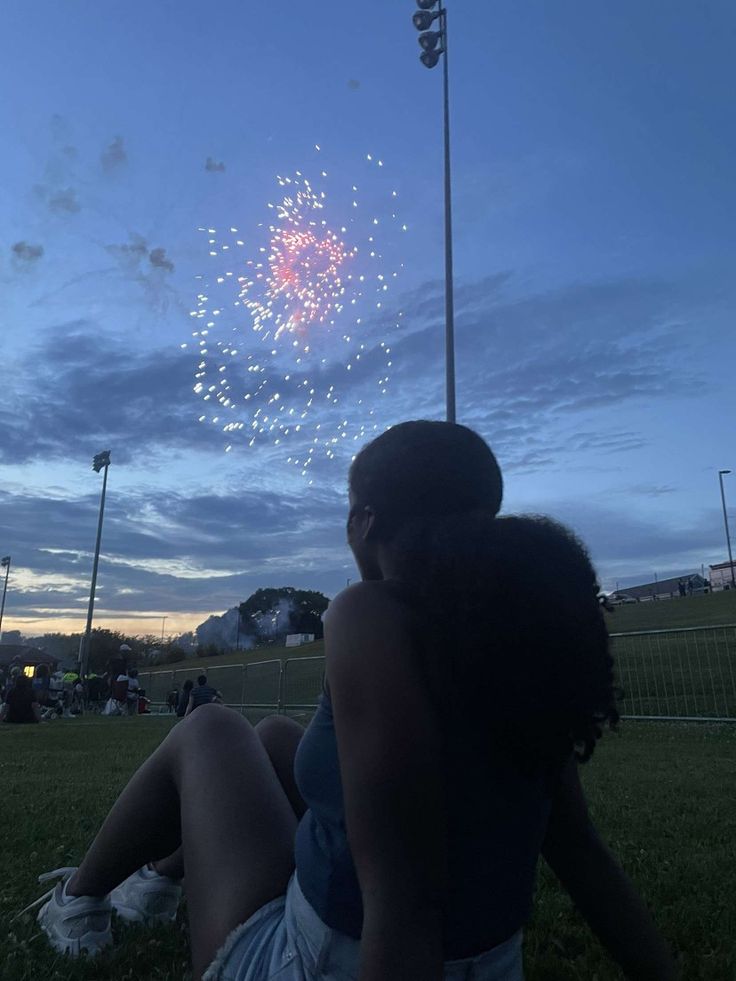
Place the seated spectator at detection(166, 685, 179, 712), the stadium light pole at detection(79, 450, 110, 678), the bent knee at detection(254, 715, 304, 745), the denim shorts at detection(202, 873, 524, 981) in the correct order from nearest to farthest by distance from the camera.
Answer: the denim shorts at detection(202, 873, 524, 981)
the bent knee at detection(254, 715, 304, 745)
the seated spectator at detection(166, 685, 179, 712)
the stadium light pole at detection(79, 450, 110, 678)

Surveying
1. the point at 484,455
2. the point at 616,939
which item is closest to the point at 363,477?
the point at 484,455

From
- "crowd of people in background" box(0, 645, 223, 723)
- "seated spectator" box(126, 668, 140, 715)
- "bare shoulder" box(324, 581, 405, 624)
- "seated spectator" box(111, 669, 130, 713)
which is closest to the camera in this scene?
"bare shoulder" box(324, 581, 405, 624)

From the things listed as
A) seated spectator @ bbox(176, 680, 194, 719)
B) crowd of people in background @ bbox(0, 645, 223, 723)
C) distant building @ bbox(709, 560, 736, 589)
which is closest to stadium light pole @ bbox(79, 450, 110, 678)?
crowd of people in background @ bbox(0, 645, 223, 723)

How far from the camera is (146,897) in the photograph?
8.34 feet

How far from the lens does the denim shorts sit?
1389 millimetres

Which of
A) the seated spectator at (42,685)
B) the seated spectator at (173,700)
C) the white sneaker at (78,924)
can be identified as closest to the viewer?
the white sneaker at (78,924)

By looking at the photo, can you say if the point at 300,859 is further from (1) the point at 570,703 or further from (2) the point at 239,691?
(2) the point at 239,691

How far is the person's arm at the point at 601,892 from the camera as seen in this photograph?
5.51 ft

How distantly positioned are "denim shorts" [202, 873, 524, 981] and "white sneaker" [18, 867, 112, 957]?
2.82 feet

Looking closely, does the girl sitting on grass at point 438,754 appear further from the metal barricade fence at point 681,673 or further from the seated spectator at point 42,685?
the seated spectator at point 42,685

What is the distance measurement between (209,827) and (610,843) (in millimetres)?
2738

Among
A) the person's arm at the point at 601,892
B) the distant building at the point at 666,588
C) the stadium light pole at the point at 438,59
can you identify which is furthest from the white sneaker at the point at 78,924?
the distant building at the point at 666,588

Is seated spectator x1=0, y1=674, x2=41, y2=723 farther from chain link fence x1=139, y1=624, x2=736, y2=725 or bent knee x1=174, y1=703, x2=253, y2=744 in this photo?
bent knee x1=174, y1=703, x2=253, y2=744

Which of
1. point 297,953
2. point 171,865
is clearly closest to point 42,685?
point 171,865
